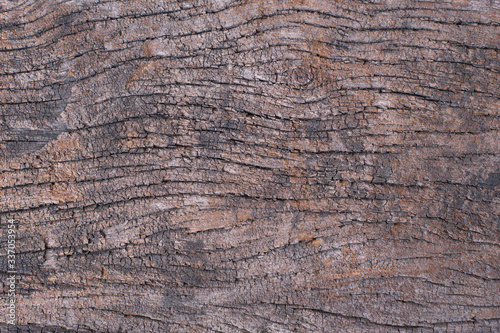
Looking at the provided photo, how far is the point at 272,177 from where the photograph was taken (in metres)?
1.52

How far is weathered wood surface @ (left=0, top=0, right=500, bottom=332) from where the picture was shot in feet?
4.97

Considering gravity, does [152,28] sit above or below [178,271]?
above

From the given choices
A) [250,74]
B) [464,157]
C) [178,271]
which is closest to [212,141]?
[250,74]

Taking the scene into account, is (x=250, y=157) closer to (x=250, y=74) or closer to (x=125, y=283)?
(x=250, y=74)

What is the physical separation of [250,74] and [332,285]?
100 centimetres

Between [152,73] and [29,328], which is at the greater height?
[152,73]

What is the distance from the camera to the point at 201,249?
60.1 inches

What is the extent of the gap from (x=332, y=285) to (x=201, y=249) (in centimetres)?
60

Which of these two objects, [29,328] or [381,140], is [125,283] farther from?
[381,140]

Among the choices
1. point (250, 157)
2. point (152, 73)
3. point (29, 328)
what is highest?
point (152, 73)

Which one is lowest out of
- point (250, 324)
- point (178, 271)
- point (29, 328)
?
point (29, 328)

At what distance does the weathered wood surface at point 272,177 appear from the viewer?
1515 mm

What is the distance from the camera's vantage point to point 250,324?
1537mm

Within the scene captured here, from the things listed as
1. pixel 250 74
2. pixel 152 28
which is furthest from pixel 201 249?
pixel 152 28
